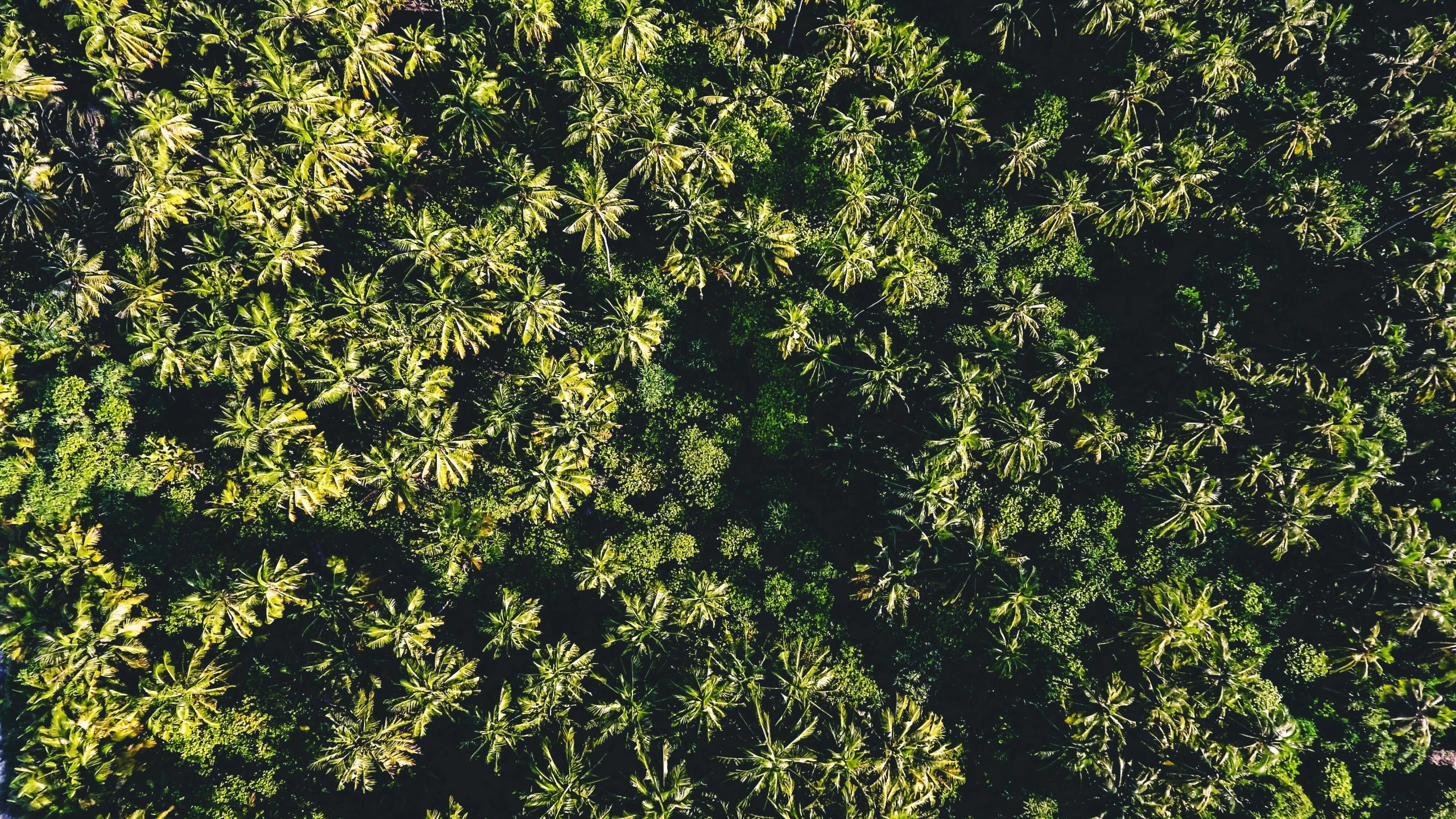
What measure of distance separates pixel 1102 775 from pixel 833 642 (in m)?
7.98

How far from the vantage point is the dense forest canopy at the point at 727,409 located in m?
18.2

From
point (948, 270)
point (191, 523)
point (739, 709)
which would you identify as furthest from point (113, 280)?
point (948, 270)

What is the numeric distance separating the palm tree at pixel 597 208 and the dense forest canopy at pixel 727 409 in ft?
0.69

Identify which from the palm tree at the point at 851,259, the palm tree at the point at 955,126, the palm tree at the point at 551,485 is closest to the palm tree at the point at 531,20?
the palm tree at the point at 851,259

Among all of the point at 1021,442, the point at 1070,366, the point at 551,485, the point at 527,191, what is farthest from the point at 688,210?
the point at 1070,366

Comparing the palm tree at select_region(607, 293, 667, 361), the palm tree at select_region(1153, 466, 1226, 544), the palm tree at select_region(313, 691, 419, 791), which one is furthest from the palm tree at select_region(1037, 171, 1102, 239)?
the palm tree at select_region(313, 691, 419, 791)

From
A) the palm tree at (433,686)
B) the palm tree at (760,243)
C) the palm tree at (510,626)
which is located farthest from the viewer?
the palm tree at (760,243)

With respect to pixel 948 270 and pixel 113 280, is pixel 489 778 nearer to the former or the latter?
pixel 113 280

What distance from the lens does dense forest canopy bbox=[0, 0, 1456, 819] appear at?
1816cm

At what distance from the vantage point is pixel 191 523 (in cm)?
1969

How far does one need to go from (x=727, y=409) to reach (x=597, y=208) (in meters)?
7.38

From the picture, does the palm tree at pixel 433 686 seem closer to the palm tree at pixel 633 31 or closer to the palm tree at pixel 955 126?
the palm tree at pixel 633 31

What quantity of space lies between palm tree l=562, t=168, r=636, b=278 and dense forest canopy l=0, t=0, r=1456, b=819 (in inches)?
8.2

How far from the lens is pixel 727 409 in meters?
21.0
